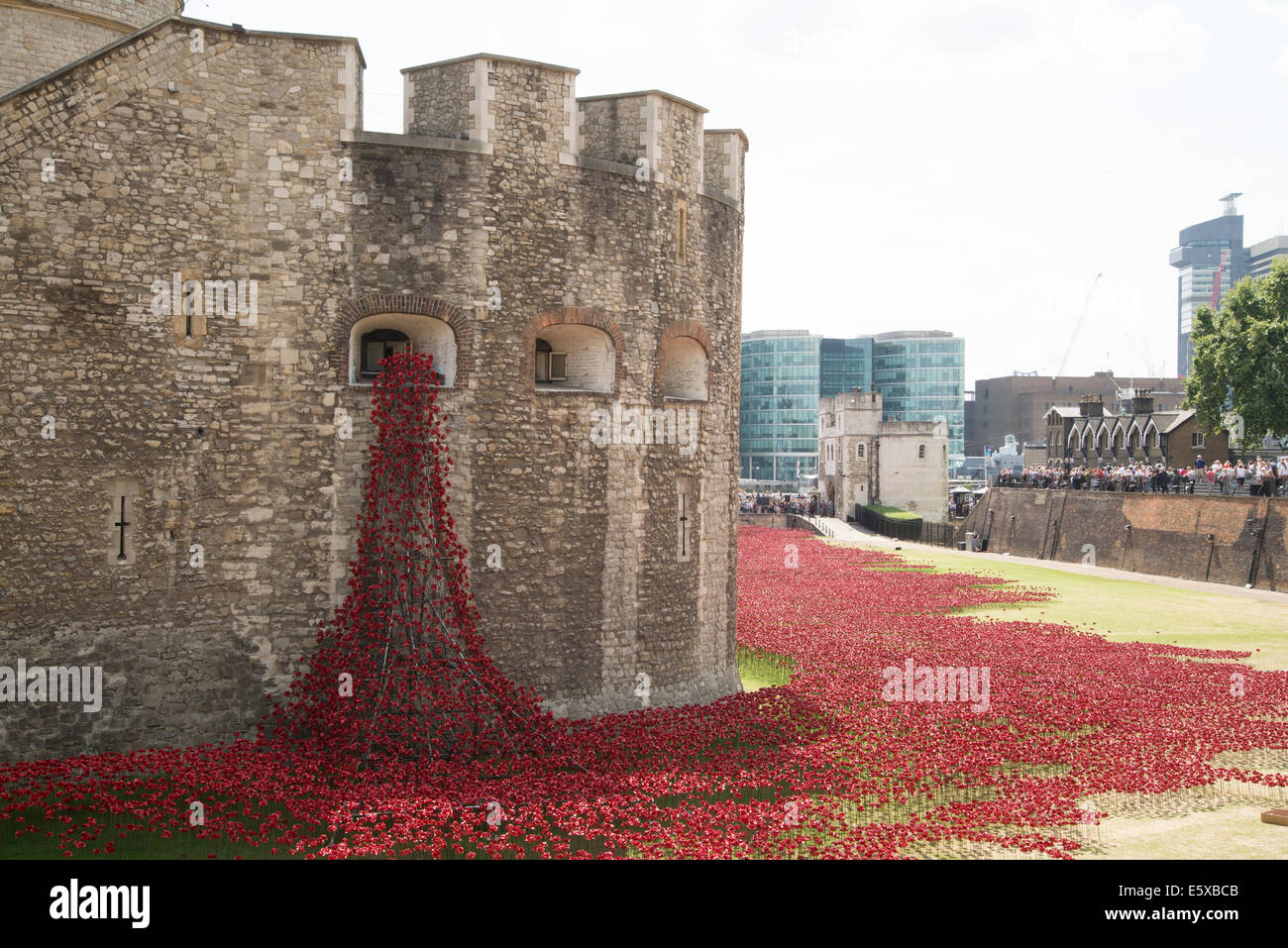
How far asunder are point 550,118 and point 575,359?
11.7 feet

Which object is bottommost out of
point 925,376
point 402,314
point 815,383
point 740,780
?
point 740,780

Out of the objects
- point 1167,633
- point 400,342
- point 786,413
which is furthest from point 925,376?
point 400,342

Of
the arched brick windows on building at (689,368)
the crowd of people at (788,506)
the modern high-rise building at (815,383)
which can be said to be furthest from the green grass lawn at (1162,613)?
the modern high-rise building at (815,383)

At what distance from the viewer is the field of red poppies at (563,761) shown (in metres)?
11.0

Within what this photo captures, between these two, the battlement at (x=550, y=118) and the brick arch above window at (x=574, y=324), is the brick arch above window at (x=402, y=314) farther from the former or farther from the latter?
the battlement at (x=550, y=118)

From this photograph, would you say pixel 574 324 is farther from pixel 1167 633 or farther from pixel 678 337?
pixel 1167 633

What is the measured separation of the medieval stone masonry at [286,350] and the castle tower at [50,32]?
0.06 m

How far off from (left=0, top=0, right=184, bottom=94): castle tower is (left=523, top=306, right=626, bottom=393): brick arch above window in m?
7.94

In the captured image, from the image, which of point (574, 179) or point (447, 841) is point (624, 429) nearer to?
point (574, 179)

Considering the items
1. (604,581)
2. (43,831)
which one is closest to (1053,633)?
(604,581)

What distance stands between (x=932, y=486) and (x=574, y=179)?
68473mm

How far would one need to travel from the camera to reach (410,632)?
1395 centimetres

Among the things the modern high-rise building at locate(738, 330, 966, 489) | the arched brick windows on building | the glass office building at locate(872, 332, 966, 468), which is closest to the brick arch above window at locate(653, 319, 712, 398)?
the arched brick windows on building

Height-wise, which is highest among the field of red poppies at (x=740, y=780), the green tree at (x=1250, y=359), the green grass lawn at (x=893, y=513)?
the green tree at (x=1250, y=359)
